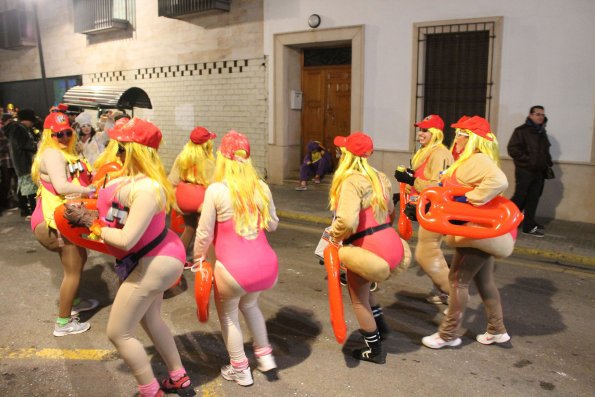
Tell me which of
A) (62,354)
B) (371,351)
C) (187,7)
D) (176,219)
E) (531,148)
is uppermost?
(187,7)

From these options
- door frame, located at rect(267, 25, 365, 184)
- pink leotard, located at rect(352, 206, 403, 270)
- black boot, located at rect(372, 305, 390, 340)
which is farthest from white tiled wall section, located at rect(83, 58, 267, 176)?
pink leotard, located at rect(352, 206, 403, 270)

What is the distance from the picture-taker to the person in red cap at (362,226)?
3412 millimetres

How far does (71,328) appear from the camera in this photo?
4.36 metres

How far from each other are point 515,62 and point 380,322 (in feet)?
21.1

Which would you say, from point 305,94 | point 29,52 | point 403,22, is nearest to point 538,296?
point 403,22

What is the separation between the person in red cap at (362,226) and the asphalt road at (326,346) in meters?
0.47

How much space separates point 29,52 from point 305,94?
11.8m

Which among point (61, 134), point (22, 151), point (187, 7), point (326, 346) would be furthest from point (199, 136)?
point (187, 7)

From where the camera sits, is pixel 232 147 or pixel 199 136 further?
pixel 199 136

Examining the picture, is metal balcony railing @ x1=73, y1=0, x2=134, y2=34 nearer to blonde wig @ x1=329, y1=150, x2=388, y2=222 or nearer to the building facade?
the building facade

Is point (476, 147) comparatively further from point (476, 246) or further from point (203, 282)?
point (203, 282)

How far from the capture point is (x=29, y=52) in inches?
719

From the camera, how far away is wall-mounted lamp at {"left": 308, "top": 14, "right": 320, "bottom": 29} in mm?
10723

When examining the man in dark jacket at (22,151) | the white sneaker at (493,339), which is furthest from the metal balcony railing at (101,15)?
the white sneaker at (493,339)
